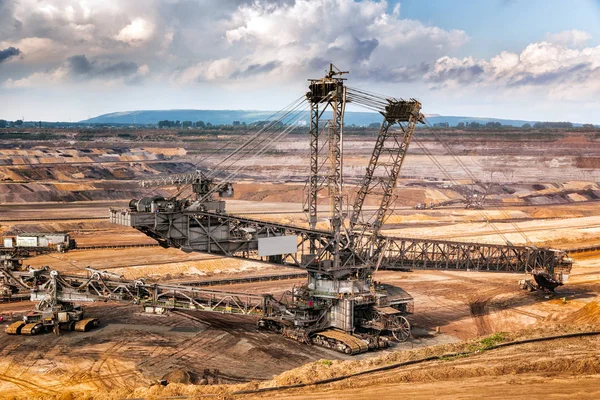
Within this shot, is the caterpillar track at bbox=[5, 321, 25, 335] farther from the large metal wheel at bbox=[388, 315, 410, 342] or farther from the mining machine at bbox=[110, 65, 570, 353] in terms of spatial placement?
the large metal wheel at bbox=[388, 315, 410, 342]

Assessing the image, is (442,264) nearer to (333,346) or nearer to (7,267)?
(333,346)

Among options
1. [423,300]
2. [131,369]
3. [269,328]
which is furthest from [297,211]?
[131,369]

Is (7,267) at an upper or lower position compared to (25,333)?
upper

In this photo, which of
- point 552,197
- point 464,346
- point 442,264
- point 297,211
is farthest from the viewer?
point 552,197

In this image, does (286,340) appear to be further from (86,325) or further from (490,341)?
(86,325)

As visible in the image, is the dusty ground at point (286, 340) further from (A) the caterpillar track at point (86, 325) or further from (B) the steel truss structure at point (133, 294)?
(B) the steel truss structure at point (133, 294)

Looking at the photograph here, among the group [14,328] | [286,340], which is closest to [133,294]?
[14,328]

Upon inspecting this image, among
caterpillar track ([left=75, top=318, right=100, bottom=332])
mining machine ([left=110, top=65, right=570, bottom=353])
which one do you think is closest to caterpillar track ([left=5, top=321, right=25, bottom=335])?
caterpillar track ([left=75, top=318, right=100, bottom=332])
